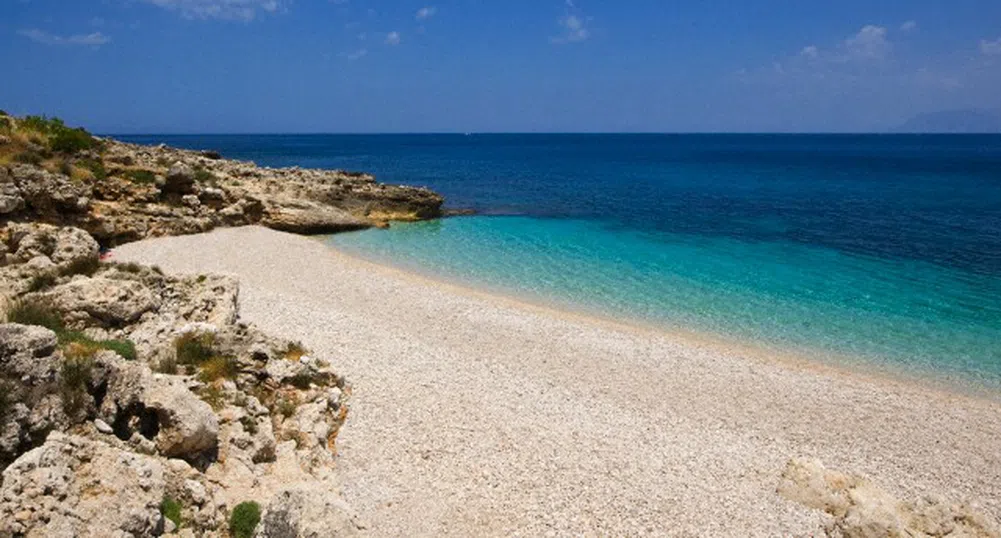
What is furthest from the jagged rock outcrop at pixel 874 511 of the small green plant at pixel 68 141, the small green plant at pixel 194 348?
the small green plant at pixel 68 141

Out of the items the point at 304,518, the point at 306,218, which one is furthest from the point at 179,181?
the point at 304,518

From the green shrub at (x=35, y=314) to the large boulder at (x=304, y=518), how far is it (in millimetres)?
6094

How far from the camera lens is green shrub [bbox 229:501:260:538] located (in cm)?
755

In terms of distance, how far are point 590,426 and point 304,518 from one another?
787cm

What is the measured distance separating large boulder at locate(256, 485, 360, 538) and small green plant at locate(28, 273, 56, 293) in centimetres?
884

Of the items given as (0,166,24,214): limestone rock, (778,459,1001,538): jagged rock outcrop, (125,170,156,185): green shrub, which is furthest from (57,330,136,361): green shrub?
(125,170,156,185): green shrub

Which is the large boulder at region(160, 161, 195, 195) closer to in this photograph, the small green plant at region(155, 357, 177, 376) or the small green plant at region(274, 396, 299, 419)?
the small green plant at region(155, 357, 177, 376)

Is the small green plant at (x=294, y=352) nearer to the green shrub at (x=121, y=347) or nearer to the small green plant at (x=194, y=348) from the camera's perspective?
the small green plant at (x=194, y=348)

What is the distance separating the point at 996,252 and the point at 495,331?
30105 millimetres

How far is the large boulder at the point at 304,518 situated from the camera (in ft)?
22.4

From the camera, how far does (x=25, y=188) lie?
76.7ft

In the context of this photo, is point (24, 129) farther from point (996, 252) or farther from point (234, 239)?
point (996, 252)

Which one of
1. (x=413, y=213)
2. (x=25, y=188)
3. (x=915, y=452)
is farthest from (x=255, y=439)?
(x=413, y=213)

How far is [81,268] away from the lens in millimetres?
13695
